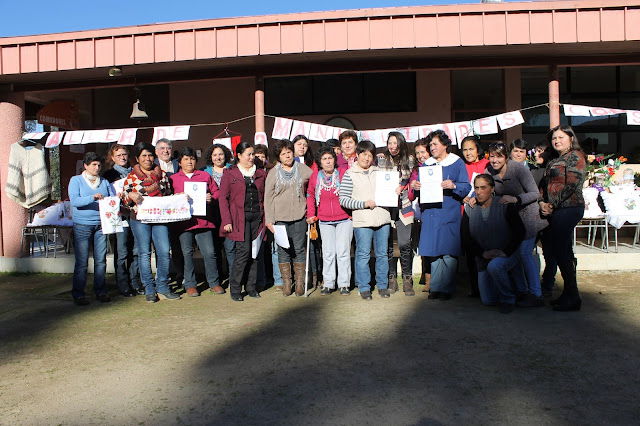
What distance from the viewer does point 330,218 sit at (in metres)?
6.04

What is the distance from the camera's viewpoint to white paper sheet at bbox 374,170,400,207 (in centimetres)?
578

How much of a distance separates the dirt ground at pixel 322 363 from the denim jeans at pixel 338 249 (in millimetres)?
431

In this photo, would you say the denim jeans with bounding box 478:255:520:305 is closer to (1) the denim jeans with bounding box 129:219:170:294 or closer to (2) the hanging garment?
(1) the denim jeans with bounding box 129:219:170:294

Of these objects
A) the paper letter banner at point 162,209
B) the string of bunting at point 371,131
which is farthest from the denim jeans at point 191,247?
the string of bunting at point 371,131

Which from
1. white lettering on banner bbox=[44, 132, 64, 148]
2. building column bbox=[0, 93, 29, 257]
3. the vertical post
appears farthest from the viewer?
white lettering on banner bbox=[44, 132, 64, 148]

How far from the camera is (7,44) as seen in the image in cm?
801

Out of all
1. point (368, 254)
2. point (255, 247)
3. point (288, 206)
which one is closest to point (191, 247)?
point (255, 247)

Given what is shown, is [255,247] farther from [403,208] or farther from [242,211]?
[403,208]

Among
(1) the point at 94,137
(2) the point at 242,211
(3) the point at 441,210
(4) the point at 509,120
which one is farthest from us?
(1) the point at 94,137

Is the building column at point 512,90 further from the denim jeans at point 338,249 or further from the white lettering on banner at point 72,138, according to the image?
the white lettering on banner at point 72,138

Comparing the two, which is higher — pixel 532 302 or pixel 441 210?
pixel 441 210

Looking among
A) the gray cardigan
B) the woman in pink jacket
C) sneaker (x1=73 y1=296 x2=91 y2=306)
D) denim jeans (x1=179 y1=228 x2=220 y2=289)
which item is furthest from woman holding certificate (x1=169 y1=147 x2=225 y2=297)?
the gray cardigan

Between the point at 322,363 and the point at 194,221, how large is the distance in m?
3.03

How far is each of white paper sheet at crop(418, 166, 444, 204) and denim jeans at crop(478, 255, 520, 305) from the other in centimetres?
88
